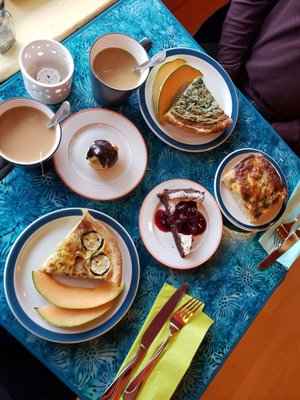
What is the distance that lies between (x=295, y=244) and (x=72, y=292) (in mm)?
689

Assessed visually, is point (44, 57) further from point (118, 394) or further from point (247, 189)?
point (118, 394)

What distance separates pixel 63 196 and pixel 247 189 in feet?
1.77

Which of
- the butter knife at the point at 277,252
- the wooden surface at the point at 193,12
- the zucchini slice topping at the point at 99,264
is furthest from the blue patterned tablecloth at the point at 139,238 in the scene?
the wooden surface at the point at 193,12

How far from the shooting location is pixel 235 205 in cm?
132

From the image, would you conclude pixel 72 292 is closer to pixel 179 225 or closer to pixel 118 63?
pixel 179 225

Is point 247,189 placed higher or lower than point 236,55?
lower

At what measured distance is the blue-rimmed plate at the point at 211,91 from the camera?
1276 mm

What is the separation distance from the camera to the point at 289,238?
52.2 inches

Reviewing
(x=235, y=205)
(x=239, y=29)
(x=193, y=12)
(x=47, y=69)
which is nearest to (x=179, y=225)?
(x=235, y=205)

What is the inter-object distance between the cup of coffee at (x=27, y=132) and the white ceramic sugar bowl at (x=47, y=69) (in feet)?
0.21

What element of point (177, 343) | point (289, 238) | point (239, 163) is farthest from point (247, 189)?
point (177, 343)

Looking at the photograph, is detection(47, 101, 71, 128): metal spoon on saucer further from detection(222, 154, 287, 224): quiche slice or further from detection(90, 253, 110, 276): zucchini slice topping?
detection(222, 154, 287, 224): quiche slice

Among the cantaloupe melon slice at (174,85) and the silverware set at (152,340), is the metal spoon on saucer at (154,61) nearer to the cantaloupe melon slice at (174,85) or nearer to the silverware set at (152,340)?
the cantaloupe melon slice at (174,85)

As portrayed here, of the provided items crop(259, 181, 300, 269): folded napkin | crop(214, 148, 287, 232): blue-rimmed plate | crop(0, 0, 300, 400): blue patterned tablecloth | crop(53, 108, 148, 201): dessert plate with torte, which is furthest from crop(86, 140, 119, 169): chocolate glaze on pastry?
crop(259, 181, 300, 269): folded napkin
